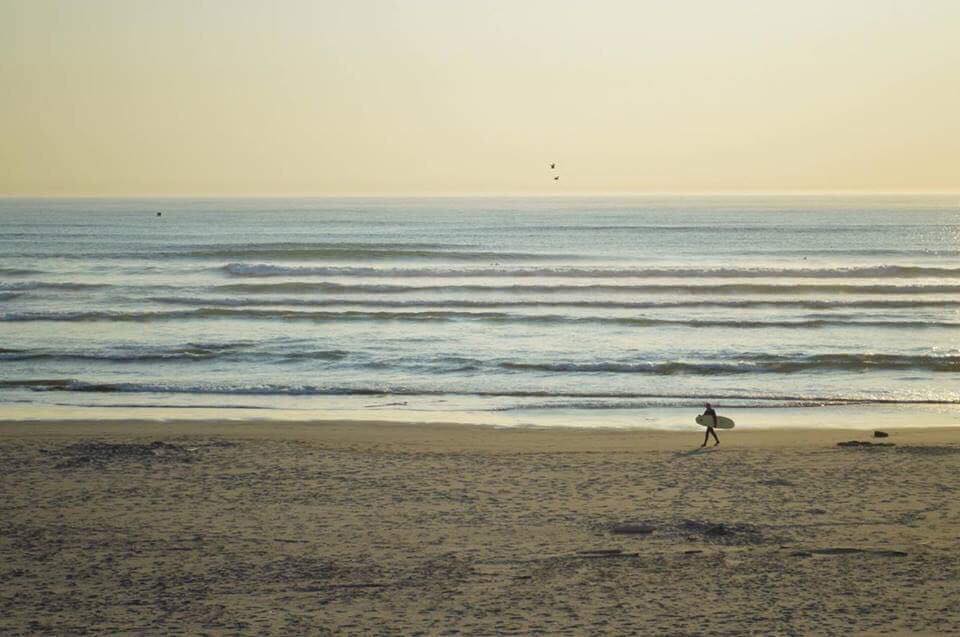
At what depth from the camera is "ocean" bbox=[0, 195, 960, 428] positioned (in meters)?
19.5

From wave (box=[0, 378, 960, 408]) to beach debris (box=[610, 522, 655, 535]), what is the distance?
29.2 ft

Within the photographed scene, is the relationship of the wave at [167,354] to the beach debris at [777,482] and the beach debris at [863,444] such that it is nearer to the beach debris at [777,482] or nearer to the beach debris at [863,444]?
the beach debris at [863,444]

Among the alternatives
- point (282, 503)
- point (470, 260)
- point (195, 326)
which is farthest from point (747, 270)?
point (282, 503)

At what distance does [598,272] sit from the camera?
47.0 meters

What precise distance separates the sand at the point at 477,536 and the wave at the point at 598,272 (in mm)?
30049

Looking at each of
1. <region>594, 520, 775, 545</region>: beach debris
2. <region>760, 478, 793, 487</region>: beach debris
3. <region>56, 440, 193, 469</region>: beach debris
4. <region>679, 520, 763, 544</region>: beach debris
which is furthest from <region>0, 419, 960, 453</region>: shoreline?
<region>679, 520, 763, 544</region>: beach debris

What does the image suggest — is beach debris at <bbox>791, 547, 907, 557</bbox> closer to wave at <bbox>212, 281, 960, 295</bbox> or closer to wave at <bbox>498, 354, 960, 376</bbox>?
wave at <bbox>498, 354, 960, 376</bbox>

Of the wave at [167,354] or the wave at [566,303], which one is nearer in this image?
the wave at [167,354]

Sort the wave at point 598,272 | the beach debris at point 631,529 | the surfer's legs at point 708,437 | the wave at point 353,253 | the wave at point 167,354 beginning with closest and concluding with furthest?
1. the beach debris at point 631,529
2. the surfer's legs at point 708,437
3. the wave at point 167,354
4. the wave at point 598,272
5. the wave at point 353,253

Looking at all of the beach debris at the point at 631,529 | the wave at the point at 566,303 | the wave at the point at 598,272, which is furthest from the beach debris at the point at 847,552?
the wave at the point at 598,272

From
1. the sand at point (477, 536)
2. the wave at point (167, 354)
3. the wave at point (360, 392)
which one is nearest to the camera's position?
the sand at point (477, 536)

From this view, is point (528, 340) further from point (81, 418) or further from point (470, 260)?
point (470, 260)

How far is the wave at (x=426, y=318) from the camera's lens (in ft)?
99.2

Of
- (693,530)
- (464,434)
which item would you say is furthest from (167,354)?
(693,530)
